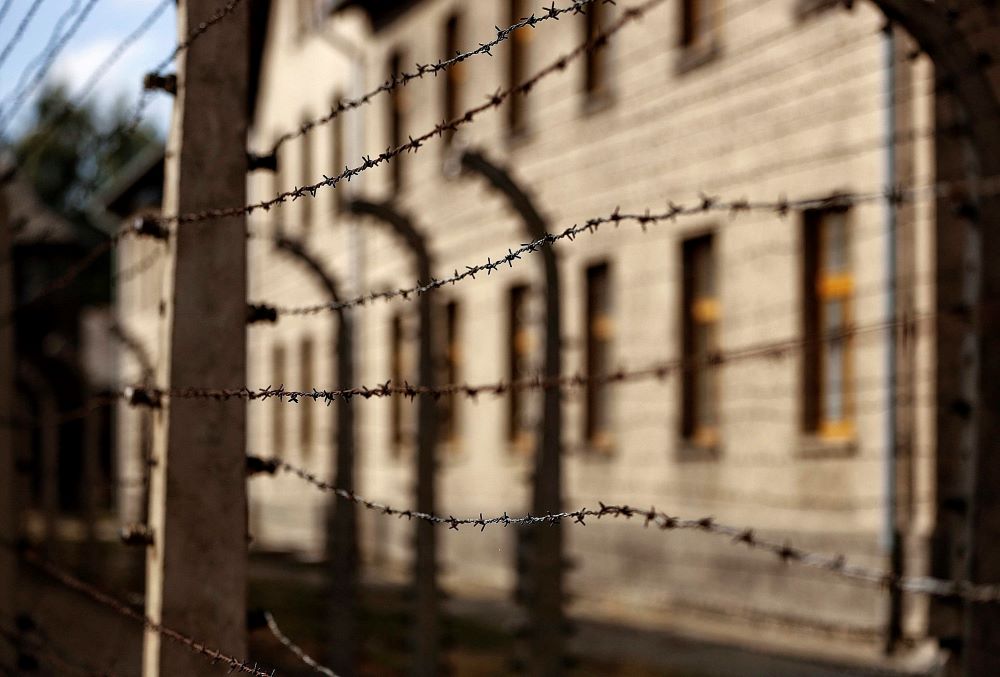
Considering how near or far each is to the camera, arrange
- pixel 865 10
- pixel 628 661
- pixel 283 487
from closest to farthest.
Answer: pixel 628 661 → pixel 865 10 → pixel 283 487

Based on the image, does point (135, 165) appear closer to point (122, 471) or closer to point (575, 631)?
point (122, 471)

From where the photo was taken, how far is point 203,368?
3.89m

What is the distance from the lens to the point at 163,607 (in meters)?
3.82

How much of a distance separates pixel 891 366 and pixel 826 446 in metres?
1.16

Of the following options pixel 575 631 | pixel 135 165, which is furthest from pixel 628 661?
pixel 135 165

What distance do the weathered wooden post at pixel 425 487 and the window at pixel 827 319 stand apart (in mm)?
7099

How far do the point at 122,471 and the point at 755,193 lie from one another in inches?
1218

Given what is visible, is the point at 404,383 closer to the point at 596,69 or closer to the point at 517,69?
the point at 596,69

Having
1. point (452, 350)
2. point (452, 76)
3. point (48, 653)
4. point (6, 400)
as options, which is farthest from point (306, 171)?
point (48, 653)

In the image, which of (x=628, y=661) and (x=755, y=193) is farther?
(x=755, y=193)

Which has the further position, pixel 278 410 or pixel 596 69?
pixel 278 410

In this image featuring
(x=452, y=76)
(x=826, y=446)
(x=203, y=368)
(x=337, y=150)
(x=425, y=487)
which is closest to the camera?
(x=203, y=368)

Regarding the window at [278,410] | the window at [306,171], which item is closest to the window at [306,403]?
the window at [278,410]

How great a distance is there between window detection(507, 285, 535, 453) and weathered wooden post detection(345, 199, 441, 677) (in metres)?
12.1
